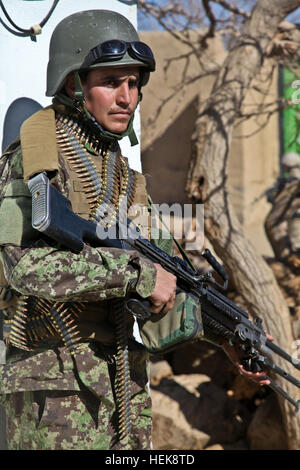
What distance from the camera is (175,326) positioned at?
2465mm

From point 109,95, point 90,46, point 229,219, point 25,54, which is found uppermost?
point 25,54

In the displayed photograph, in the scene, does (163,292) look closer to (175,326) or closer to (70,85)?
(175,326)

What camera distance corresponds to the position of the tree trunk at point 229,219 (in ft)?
16.8

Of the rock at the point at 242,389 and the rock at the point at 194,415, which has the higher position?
the rock at the point at 242,389

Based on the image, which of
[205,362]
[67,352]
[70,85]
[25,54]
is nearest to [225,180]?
[205,362]

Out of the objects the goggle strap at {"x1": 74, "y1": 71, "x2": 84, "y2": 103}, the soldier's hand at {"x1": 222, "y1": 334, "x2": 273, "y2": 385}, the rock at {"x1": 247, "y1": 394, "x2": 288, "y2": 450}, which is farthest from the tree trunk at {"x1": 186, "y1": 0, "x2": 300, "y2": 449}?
the goggle strap at {"x1": 74, "y1": 71, "x2": 84, "y2": 103}

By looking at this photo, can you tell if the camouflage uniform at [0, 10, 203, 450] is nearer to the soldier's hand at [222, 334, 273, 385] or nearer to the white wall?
the soldier's hand at [222, 334, 273, 385]

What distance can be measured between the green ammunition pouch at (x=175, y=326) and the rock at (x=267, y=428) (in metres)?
3.25

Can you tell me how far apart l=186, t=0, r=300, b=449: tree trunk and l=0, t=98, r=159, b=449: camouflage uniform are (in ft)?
8.56

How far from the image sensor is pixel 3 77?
10.8ft

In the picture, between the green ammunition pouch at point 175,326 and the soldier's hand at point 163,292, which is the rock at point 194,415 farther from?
the soldier's hand at point 163,292

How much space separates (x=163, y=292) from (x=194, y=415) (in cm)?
353

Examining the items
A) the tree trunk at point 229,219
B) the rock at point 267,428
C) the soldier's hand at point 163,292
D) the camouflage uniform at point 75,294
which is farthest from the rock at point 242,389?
the soldier's hand at point 163,292

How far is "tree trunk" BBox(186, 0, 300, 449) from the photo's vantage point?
512 centimetres
